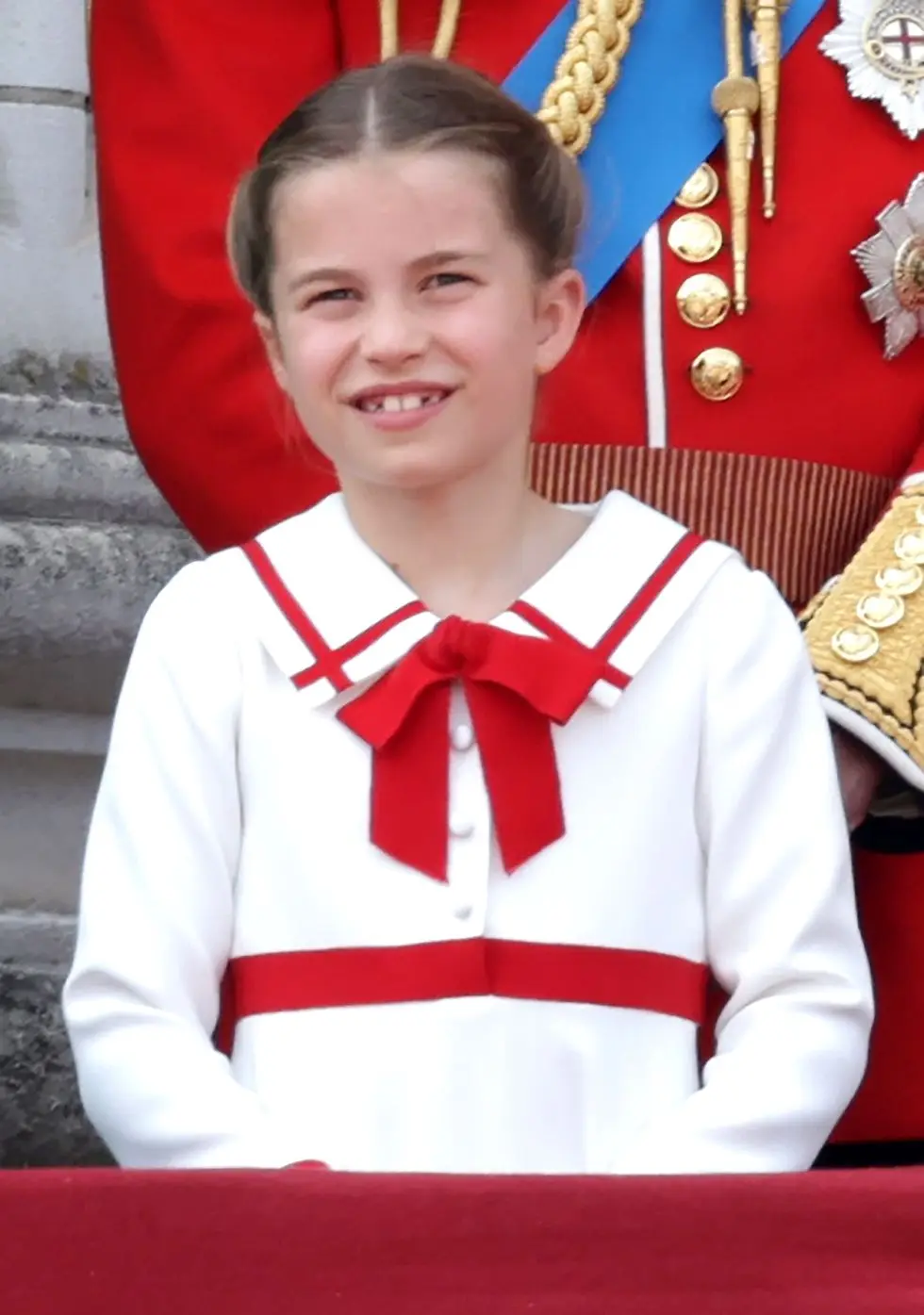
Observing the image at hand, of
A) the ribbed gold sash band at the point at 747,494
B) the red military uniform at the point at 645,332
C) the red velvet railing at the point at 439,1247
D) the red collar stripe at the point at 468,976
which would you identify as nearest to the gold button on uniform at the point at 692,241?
the red military uniform at the point at 645,332

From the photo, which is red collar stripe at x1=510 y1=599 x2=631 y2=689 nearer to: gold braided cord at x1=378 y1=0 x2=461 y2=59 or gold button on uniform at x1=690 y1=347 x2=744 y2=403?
gold button on uniform at x1=690 y1=347 x2=744 y2=403

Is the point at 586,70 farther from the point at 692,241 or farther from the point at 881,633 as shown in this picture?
the point at 881,633

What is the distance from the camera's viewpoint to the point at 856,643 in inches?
46.7

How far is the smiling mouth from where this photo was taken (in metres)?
1.09

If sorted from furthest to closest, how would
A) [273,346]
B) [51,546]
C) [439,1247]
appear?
[51,546]
[273,346]
[439,1247]

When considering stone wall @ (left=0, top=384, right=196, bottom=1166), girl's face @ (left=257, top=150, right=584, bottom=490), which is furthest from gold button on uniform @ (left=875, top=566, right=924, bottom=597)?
stone wall @ (left=0, top=384, right=196, bottom=1166)

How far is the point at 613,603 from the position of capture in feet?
3.68

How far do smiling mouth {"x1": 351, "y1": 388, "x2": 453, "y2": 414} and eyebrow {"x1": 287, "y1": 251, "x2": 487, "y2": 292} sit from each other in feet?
0.18

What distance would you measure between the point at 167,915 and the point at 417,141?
36cm

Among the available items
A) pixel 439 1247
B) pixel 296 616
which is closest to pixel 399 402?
pixel 296 616

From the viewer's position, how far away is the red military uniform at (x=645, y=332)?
1323 millimetres

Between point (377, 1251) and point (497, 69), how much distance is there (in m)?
0.87

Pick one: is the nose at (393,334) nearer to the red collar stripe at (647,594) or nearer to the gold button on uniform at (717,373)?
the red collar stripe at (647,594)

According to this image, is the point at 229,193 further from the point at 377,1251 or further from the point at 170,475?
the point at 377,1251
